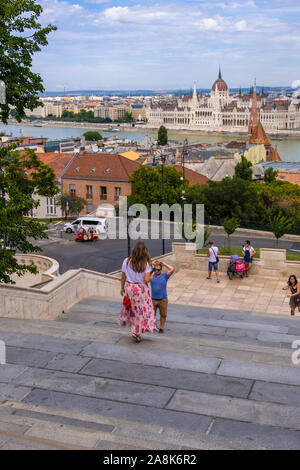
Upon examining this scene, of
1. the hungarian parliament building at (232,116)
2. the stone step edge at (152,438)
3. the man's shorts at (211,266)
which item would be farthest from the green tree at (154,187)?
the hungarian parliament building at (232,116)

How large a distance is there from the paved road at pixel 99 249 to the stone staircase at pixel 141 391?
11762mm

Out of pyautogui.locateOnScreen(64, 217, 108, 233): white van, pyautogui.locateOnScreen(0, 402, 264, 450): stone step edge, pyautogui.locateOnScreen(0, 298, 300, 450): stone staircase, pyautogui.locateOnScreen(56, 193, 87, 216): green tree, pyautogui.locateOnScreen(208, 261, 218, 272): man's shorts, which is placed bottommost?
pyautogui.locateOnScreen(56, 193, 87, 216): green tree

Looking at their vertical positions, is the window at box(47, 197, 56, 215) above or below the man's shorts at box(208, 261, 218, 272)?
below

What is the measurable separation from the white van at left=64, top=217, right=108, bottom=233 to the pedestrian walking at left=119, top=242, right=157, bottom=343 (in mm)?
17572

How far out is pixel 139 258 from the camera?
19.7ft

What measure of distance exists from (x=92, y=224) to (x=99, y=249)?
334 centimetres

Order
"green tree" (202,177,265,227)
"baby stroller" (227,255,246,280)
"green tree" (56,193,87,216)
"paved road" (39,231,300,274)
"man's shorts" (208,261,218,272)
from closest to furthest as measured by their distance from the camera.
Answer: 1. "man's shorts" (208,261,218,272)
2. "baby stroller" (227,255,246,280)
3. "paved road" (39,231,300,274)
4. "green tree" (202,177,265,227)
5. "green tree" (56,193,87,216)

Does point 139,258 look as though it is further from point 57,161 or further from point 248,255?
point 57,161

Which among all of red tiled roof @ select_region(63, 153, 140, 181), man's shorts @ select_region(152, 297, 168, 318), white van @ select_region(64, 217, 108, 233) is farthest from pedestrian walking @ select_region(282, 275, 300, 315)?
red tiled roof @ select_region(63, 153, 140, 181)

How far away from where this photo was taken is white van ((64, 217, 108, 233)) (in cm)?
2381

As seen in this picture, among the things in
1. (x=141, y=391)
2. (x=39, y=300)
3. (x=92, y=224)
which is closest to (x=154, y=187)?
(x=92, y=224)

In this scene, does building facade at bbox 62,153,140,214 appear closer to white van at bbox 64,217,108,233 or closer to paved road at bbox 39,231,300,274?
white van at bbox 64,217,108,233
